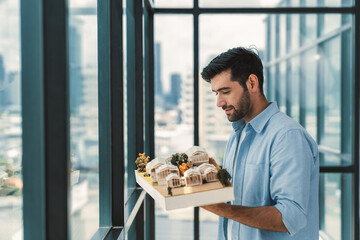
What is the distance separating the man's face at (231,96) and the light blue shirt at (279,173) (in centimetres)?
6

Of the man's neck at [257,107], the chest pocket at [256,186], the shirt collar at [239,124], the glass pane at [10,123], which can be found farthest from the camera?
the shirt collar at [239,124]

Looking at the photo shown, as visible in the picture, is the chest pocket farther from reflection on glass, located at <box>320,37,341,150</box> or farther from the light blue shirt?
reflection on glass, located at <box>320,37,341,150</box>

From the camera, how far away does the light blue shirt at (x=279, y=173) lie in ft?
2.74

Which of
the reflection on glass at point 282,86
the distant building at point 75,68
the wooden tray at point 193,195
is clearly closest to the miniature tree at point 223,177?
the wooden tray at point 193,195

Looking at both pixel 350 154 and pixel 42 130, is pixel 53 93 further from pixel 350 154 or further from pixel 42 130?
pixel 350 154

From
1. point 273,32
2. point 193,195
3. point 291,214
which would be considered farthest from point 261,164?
point 273,32

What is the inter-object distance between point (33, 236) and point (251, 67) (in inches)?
31.5

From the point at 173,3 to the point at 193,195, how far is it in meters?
1.72

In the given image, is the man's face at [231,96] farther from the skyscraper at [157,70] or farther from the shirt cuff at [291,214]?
the skyscraper at [157,70]

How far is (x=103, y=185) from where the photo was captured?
1.12 m

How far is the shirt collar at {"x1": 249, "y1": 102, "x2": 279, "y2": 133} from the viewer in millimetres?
1005

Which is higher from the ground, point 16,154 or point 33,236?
point 16,154

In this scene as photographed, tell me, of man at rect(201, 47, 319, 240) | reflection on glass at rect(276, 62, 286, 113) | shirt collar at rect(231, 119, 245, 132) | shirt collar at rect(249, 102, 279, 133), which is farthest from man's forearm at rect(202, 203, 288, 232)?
reflection on glass at rect(276, 62, 286, 113)

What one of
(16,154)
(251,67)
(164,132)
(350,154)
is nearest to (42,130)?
(16,154)
